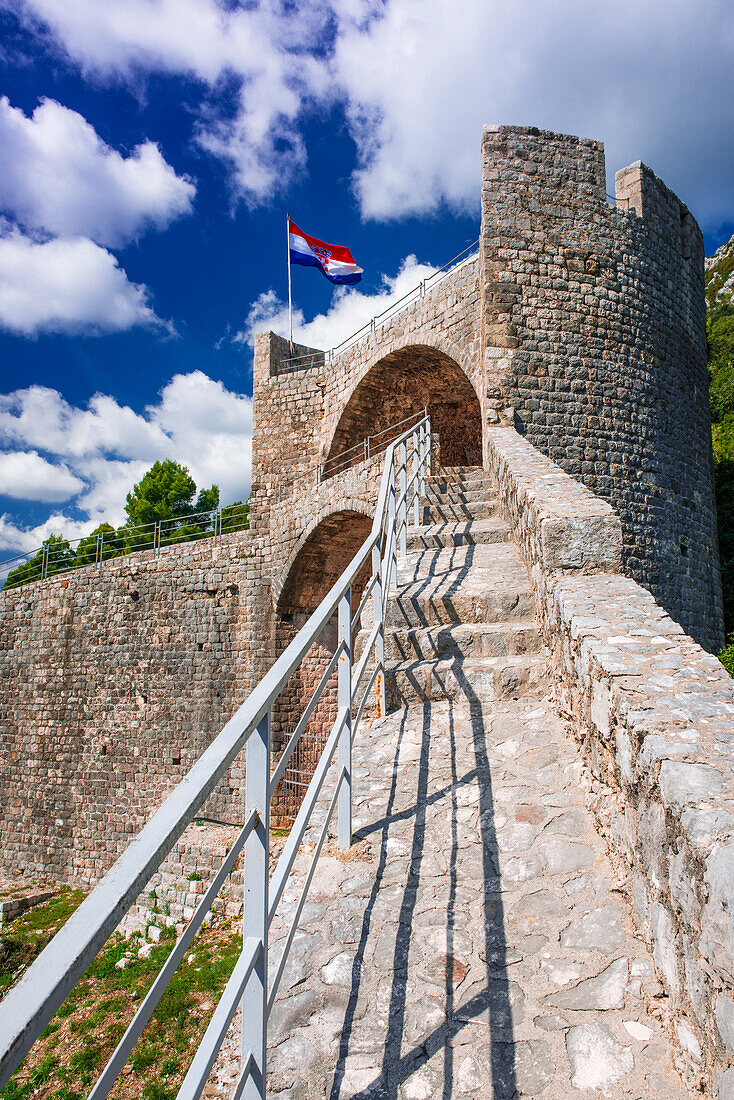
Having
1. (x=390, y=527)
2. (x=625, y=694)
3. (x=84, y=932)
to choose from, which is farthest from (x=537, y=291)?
(x=84, y=932)

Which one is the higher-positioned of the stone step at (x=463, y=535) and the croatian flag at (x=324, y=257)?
the croatian flag at (x=324, y=257)

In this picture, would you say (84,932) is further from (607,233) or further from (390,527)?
(607,233)

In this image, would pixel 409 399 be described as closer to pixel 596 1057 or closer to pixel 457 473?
pixel 457 473

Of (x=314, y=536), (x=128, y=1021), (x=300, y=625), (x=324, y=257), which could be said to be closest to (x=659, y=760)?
(x=128, y=1021)

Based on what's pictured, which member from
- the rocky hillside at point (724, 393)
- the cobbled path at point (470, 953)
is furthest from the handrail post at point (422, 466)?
the rocky hillside at point (724, 393)

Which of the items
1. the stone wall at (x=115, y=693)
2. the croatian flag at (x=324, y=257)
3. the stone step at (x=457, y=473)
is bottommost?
the stone wall at (x=115, y=693)

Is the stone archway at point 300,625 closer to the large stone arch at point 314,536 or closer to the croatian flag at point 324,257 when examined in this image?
the large stone arch at point 314,536

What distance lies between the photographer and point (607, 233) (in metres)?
8.84

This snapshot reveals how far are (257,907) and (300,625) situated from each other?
10572 mm

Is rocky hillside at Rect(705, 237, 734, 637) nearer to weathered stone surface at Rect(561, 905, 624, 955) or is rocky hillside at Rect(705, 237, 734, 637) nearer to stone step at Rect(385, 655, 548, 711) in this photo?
stone step at Rect(385, 655, 548, 711)

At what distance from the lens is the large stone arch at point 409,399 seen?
38.6ft

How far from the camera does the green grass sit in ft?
18.6

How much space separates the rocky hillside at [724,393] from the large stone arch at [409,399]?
5220mm

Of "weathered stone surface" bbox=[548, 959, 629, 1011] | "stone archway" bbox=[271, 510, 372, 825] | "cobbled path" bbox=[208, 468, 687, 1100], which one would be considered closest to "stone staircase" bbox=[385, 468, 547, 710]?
"cobbled path" bbox=[208, 468, 687, 1100]
